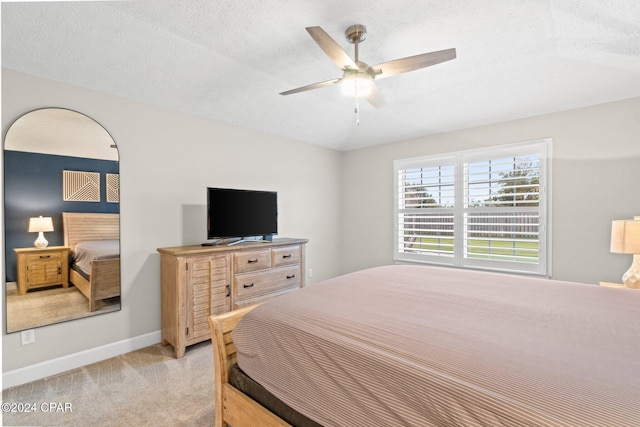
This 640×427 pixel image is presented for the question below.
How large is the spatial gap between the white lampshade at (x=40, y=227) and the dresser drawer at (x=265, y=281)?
5.23 ft

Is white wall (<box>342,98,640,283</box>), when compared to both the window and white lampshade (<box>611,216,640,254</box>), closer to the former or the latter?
the window

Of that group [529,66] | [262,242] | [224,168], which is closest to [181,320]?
[262,242]

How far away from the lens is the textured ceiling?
78.7 inches

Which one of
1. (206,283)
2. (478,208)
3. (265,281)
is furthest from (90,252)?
(478,208)

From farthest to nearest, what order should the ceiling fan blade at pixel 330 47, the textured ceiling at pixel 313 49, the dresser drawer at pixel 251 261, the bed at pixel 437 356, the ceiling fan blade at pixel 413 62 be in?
1. the dresser drawer at pixel 251 261
2. the textured ceiling at pixel 313 49
3. the ceiling fan blade at pixel 413 62
4. the ceiling fan blade at pixel 330 47
5. the bed at pixel 437 356

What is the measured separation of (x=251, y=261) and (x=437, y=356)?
2.44m

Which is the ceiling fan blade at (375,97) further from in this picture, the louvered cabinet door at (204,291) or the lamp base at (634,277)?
the lamp base at (634,277)

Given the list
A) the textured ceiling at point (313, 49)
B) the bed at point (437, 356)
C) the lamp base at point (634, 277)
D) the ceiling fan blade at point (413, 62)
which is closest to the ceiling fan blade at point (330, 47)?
the ceiling fan blade at point (413, 62)

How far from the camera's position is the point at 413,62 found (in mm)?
1891

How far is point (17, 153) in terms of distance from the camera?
2.27m

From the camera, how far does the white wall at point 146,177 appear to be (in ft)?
7.77

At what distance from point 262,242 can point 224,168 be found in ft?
3.45

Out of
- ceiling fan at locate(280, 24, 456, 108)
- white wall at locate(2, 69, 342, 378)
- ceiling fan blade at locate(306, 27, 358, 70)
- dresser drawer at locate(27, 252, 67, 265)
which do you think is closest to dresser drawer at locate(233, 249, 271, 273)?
white wall at locate(2, 69, 342, 378)

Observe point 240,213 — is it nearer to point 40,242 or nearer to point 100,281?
point 100,281
